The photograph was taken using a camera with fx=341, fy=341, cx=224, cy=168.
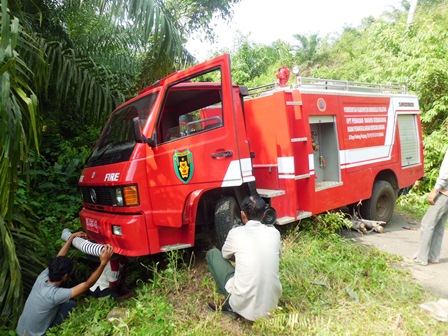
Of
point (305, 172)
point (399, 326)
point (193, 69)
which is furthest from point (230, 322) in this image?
point (193, 69)

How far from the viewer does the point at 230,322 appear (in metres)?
2.81

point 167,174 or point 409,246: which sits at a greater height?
point 167,174

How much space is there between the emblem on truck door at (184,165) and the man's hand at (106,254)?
0.95 metres

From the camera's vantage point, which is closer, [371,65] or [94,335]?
[94,335]

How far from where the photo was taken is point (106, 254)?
3.23 meters

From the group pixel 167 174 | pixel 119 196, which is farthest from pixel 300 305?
pixel 119 196

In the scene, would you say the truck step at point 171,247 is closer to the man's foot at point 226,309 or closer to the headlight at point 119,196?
the headlight at point 119,196

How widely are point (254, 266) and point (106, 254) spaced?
150 centimetres

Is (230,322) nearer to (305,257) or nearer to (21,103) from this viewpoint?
(305,257)

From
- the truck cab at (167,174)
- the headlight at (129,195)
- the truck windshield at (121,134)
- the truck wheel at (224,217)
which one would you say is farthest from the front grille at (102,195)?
the truck wheel at (224,217)

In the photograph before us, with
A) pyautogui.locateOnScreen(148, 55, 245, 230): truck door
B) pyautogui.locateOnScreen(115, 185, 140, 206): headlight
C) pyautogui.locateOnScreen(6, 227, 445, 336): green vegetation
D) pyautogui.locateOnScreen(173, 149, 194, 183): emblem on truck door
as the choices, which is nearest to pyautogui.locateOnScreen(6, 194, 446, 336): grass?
pyautogui.locateOnScreen(6, 227, 445, 336): green vegetation

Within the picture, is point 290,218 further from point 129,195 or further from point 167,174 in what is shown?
point 129,195

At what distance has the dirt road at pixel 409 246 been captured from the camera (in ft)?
11.3

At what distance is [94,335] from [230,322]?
1.11 meters
